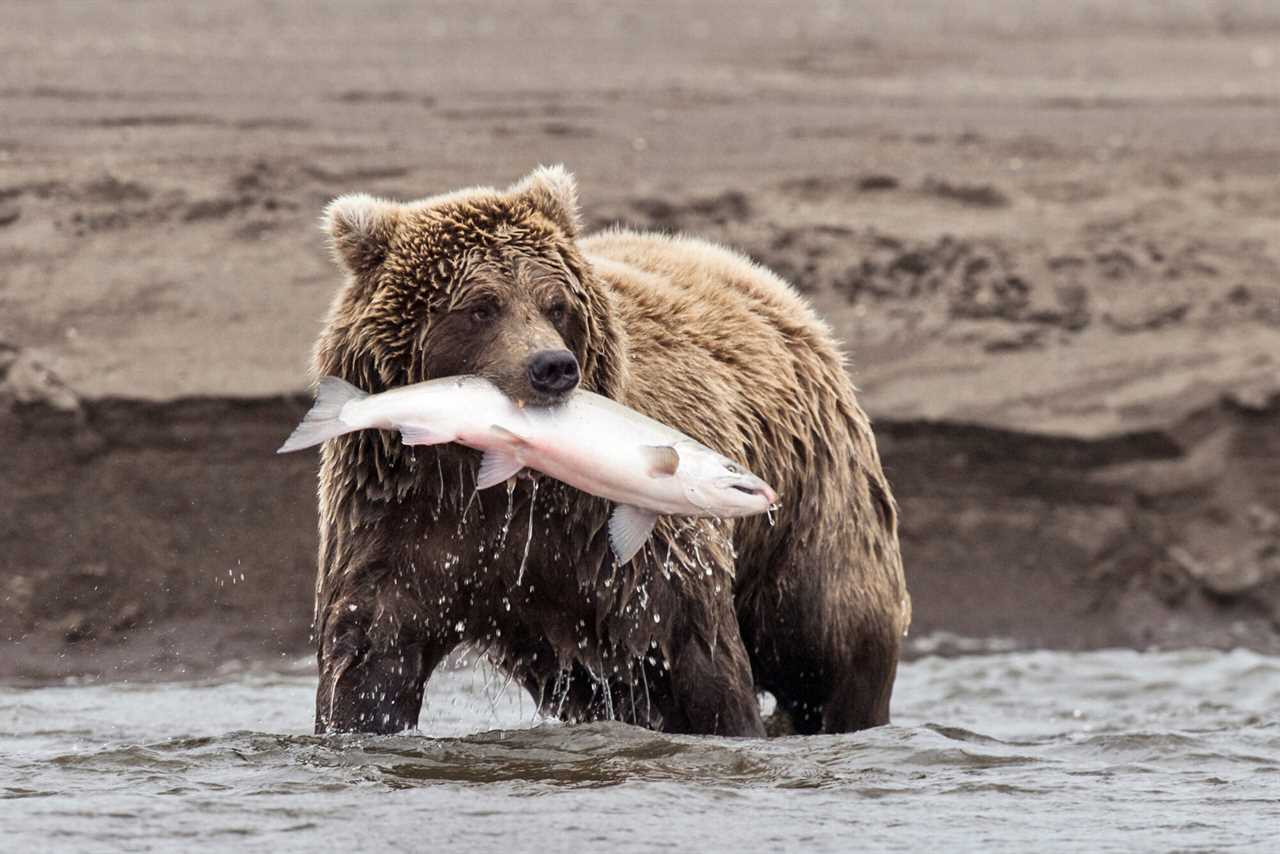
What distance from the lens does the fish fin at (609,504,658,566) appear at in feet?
20.3

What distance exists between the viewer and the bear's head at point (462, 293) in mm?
6367

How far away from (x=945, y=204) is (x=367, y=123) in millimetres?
3417

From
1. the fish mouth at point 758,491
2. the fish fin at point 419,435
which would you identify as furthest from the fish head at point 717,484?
the fish fin at point 419,435

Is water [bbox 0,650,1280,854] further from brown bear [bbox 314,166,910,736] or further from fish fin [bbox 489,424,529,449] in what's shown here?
fish fin [bbox 489,424,529,449]

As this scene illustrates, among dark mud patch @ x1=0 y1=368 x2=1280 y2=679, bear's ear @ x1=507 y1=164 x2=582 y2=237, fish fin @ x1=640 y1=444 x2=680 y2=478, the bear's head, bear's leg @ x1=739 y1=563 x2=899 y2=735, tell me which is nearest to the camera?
fish fin @ x1=640 y1=444 x2=680 y2=478

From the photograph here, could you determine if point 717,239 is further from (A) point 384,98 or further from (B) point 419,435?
(B) point 419,435

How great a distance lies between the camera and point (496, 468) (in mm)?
6141

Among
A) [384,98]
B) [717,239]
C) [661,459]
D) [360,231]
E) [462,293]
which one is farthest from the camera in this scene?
[384,98]

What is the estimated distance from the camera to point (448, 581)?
663 cm

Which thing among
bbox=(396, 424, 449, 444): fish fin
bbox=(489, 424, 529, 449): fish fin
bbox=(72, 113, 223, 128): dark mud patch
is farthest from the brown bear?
bbox=(72, 113, 223, 128): dark mud patch

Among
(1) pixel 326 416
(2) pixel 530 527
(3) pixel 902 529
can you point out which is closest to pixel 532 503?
(2) pixel 530 527

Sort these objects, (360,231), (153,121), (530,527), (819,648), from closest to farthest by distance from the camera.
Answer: (360,231)
(530,527)
(819,648)
(153,121)

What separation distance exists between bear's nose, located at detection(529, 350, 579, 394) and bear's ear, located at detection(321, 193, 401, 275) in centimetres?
77

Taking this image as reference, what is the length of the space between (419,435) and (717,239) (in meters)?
6.56
